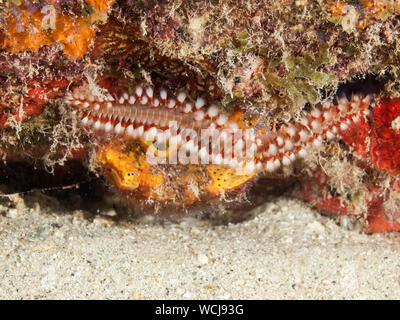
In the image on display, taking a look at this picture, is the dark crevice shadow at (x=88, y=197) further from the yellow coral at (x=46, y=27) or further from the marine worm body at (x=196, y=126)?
the yellow coral at (x=46, y=27)

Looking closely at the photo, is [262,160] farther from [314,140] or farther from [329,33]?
[329,33]

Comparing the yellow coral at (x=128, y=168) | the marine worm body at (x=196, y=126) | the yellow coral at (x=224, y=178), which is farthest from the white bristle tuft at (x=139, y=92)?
the yellow coral at (x=224, y=178)

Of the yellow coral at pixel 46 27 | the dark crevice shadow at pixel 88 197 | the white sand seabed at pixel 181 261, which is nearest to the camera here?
the yellow coral at pixel 46 27

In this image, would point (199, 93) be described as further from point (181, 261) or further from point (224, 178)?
point (181, 261)

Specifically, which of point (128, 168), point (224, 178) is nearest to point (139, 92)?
point (128, 168)

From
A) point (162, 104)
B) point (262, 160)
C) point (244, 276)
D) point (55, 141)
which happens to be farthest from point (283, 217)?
point (55, 141)

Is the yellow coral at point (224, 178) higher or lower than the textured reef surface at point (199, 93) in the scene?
lower
